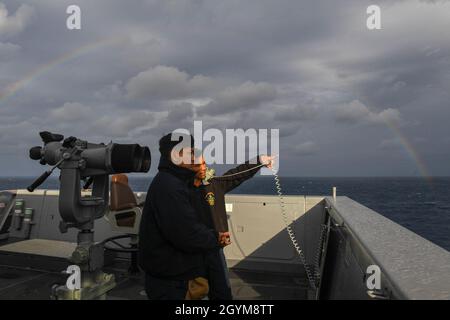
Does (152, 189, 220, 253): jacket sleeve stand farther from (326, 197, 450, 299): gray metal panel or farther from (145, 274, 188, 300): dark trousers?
(326, 197, 450, 299): gray metal panel

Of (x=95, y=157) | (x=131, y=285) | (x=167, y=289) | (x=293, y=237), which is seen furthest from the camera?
(x=293, y=237)

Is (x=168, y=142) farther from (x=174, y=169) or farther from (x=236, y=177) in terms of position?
(x=236, y=177)

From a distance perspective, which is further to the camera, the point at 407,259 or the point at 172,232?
the point at 172,232

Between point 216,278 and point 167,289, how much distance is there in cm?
81

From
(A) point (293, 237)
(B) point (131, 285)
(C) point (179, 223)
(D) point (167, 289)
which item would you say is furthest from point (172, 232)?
(A) point (293, 237)

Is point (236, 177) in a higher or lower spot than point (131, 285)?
higher

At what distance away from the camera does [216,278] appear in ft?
11.3

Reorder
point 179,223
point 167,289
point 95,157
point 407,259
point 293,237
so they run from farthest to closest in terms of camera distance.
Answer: point 293,237, point 95,157, point 167,289, point 179,223, point 407,259

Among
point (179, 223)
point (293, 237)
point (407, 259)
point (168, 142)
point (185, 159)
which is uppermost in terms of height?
point (168, 142)

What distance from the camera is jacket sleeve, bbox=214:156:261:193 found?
4.30 metres
